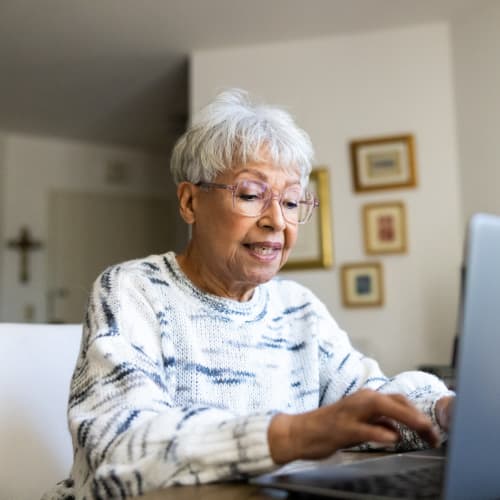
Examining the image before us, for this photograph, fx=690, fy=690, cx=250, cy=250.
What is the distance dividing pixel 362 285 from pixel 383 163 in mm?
638

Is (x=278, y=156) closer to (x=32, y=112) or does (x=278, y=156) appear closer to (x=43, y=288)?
(x=32, y=112)

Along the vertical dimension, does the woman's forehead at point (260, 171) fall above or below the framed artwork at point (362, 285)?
above

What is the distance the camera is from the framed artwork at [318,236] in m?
3.61

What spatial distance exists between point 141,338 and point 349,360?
1.43 feet

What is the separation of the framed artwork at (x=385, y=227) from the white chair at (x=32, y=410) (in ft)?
8.19

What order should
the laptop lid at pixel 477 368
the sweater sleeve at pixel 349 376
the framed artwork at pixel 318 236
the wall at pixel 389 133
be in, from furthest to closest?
the framed artwork at pixel 318 236 → the wall at pixel 389 133 → the sweater sleeve at pixel 349 376 → the laptop lid at pixel 477 368

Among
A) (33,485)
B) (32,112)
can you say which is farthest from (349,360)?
(32,112)

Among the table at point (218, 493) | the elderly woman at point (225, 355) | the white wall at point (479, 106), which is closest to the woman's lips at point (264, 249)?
the elderly woman at point (225, 355)

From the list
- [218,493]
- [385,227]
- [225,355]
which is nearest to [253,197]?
[225,355]

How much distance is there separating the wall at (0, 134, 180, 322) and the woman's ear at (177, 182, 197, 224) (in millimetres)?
4237

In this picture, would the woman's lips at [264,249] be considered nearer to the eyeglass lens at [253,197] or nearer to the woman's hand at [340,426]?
the eyeglass lens at [253,197]

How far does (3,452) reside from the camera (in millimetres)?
1131

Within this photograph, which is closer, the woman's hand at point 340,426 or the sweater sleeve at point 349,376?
the woman's hand at point 340,426

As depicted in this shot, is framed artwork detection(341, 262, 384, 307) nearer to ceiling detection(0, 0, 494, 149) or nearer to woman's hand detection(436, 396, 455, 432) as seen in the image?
ceiling detection(0, 0, 494, 149)
